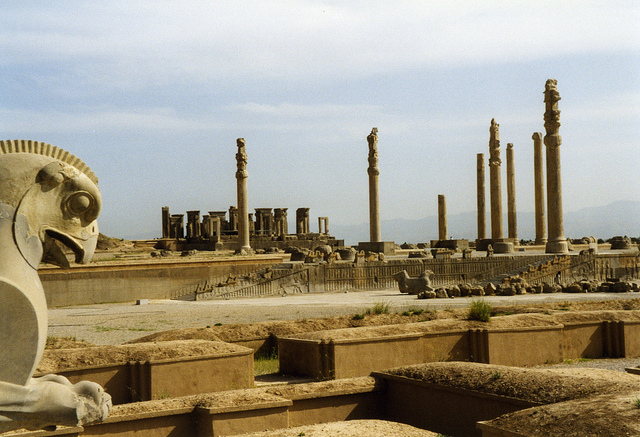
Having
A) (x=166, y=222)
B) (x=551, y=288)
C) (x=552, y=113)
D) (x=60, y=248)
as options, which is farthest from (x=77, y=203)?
(x=166, y=222)

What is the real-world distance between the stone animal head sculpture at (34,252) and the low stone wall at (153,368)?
6.35 metres

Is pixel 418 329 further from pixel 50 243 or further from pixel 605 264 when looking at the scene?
pixel 605 264

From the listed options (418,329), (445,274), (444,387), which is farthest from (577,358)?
(445,274)

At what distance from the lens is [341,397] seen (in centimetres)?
927

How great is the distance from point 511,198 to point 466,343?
38200mm

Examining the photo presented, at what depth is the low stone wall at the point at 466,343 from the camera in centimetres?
1201

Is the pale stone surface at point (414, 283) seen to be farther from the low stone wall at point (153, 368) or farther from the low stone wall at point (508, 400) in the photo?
the low stone wall at point (508, 400)

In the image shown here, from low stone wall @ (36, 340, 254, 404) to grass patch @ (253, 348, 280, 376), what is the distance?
6.11 feet

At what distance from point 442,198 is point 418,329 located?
152 feet

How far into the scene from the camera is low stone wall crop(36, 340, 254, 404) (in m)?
10.5

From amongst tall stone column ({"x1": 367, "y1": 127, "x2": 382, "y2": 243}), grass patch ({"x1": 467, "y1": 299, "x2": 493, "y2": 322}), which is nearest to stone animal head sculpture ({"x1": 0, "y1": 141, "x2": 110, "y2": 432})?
grass patch ({"x1": 467, "y1": 299, "x2": 493, "y2": 322})

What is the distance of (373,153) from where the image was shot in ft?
139

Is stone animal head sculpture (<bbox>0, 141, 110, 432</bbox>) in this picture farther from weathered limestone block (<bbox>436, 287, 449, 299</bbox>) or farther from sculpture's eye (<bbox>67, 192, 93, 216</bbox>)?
weathered limestone block (<bbox>436, 287, 449, 299</bbox>)

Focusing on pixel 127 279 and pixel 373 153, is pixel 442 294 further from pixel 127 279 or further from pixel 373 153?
pixel 373 153
